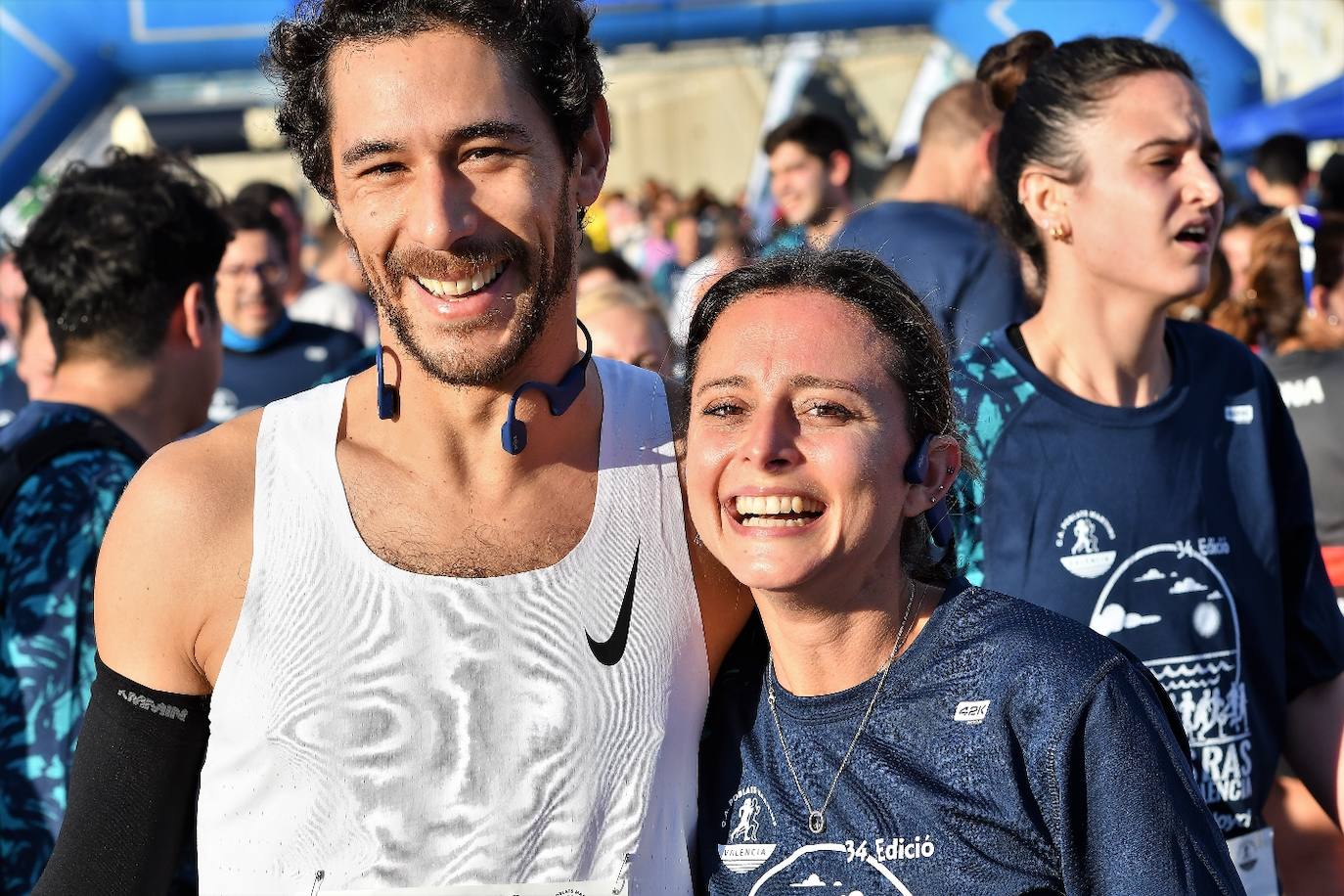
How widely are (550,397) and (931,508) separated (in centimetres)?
53

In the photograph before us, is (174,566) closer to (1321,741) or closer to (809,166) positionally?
(1321,741)

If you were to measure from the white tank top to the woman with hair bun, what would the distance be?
783 millimetres

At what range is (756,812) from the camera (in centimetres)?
Result: 188

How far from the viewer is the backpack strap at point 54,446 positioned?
Result: 9.14 feet

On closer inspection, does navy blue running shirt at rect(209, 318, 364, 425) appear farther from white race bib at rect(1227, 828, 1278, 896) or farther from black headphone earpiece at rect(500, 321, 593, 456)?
white race bib at rect(1227, 828, 1278, 896)

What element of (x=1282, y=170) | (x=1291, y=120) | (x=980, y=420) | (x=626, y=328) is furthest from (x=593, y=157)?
(x=1291, y=120)

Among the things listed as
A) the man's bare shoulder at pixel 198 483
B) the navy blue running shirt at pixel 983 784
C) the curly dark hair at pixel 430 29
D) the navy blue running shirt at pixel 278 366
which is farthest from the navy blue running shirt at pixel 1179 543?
the navy blue running shirt at pixel 278 366

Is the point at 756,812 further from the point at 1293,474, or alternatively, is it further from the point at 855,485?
the point at 1293,474

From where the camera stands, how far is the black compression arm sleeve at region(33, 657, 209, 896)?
190 cm

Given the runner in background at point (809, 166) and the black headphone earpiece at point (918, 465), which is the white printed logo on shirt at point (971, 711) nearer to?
the black headphone earpiece at point (918, 465)

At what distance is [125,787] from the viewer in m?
1.91

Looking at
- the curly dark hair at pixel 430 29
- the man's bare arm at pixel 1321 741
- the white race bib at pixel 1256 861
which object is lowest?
the white race bib at pixel 1256 861

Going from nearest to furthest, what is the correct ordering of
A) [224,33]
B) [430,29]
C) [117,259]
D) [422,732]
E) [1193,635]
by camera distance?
[422,732] → [430,29] → [1193,635] → [117,259] → [224,33]

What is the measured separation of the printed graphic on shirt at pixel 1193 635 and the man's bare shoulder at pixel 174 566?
135cm
